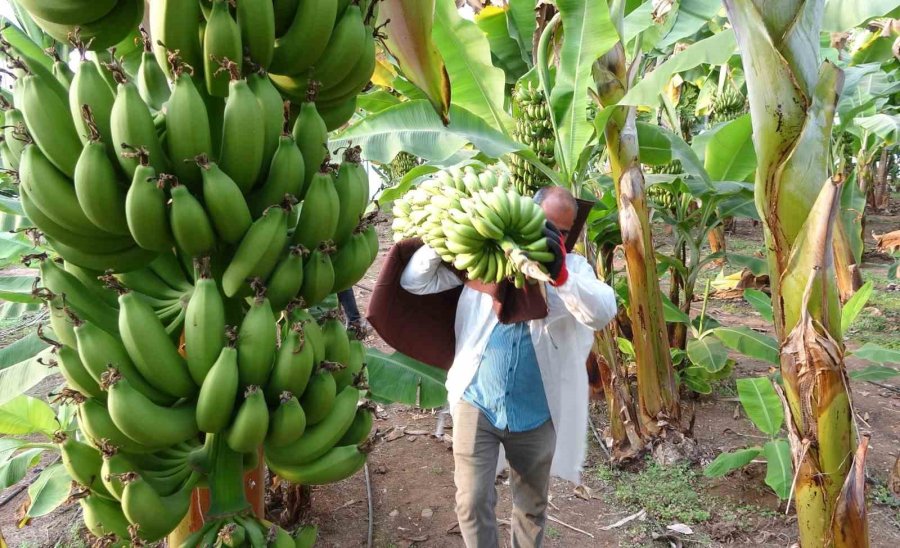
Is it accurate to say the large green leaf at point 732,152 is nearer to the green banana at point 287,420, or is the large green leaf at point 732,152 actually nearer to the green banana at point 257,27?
the green banana at point 257,27

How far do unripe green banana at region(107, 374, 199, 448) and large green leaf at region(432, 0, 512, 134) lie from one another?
2186mm

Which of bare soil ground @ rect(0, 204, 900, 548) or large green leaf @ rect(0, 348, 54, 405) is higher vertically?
large green leaf @ rect(0, 348, 54, 405)

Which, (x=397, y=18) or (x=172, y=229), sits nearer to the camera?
(x=172, y=229)

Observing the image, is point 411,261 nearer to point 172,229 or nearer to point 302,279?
point 302,279

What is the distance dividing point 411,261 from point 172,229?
4.00 feet

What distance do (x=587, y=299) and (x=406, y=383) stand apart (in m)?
1.13

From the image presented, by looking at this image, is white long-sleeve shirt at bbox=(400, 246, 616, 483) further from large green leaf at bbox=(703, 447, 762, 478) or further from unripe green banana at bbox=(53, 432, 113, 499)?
unripe green banana at bbox=(53, 432, 113, 499)

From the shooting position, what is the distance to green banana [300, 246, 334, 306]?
1.24 m

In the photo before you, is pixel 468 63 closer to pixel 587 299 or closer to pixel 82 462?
pixel 587 299

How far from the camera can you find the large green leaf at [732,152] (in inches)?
144

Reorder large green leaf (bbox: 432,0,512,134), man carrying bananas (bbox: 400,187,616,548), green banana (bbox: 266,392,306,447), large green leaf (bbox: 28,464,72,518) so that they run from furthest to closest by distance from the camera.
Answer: large green leaf (bbox: 432,0,512,134)
large green leaf (bbox: 28,464,72,518)
man carrying bananas (bbox: 400,187,616,548)
green banana (bbox: 266,392,306,447)

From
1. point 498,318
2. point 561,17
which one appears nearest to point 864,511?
point 498,318

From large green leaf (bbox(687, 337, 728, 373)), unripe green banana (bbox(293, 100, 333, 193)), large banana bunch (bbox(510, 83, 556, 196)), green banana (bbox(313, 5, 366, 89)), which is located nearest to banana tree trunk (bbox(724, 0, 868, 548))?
green banana (bbox(313, 5, 366, 89))

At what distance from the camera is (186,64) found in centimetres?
111
